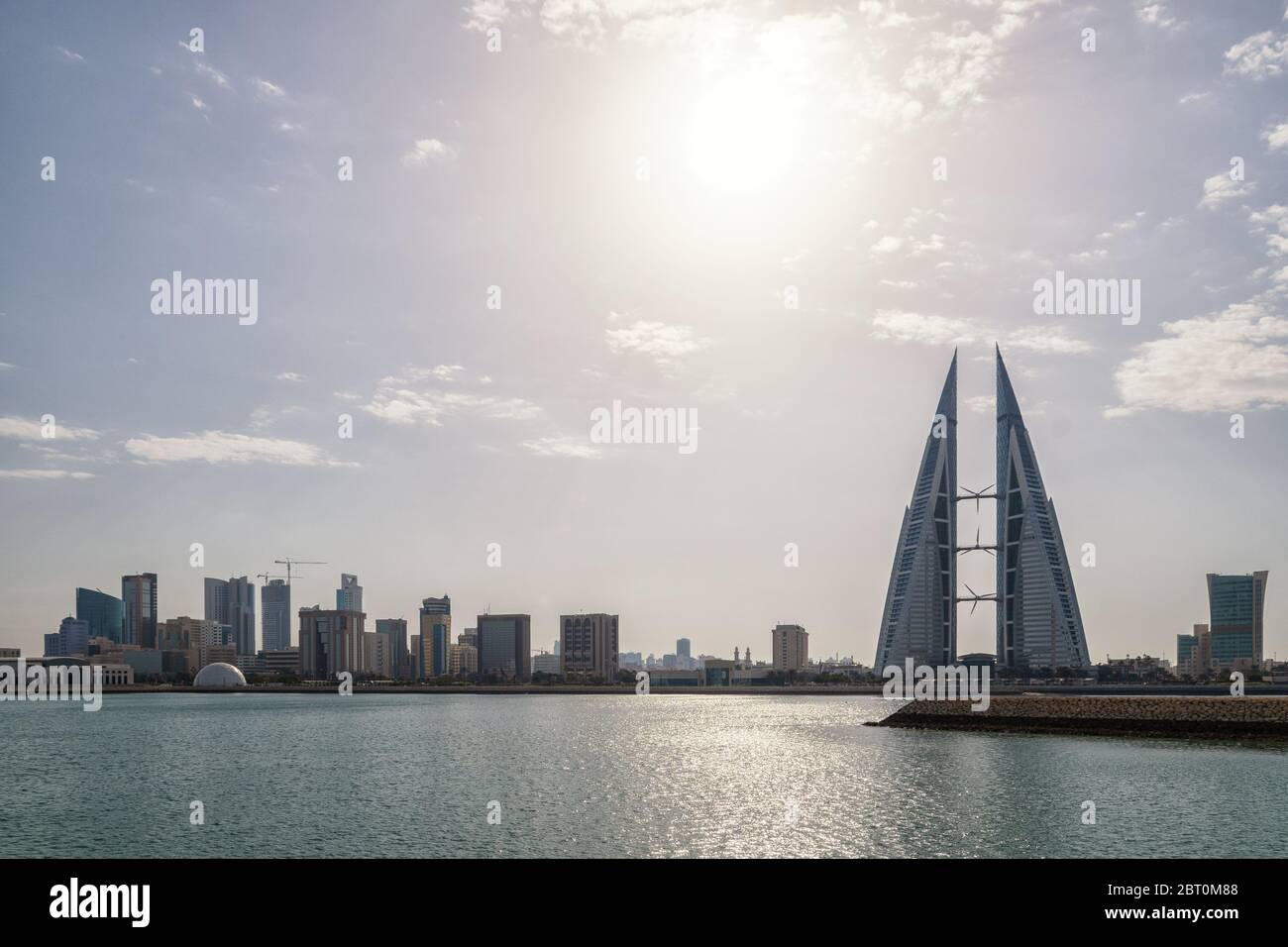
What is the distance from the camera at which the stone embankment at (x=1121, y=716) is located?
8306 cm

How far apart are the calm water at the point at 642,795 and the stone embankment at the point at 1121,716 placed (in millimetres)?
6171

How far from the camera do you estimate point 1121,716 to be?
90.3m

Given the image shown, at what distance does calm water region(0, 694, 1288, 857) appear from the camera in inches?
1471

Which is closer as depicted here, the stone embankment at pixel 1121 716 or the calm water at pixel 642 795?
the calm water at pixel 642 795

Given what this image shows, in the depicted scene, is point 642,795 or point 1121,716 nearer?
point 642,795

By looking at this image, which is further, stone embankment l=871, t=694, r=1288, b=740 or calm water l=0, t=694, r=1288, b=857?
stone embankment l=871, t=694, r=1288, b=740

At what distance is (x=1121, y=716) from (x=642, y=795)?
59213 mm

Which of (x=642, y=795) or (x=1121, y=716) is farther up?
(x=642, y=795)

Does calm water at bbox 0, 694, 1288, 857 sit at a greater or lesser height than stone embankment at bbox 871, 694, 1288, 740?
greater

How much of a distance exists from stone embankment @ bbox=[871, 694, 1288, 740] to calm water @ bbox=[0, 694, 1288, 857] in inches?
243

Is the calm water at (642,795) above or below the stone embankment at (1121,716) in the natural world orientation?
above
